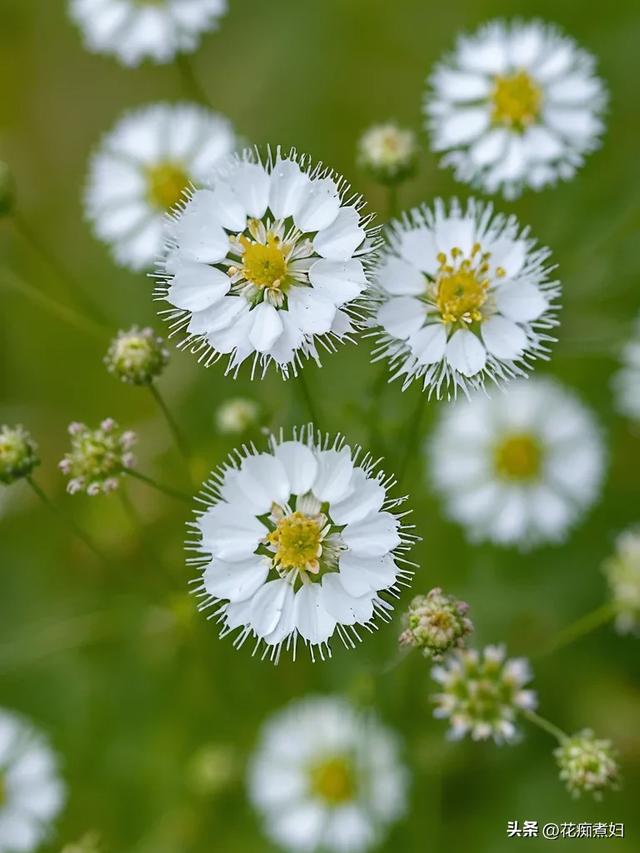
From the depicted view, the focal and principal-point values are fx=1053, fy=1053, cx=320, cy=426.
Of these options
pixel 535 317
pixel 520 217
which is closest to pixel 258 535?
pixel 535 317

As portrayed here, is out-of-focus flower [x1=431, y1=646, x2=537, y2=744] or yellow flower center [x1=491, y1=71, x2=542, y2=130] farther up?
yellow flower center [x1=491, y1=71, x2=542, y2=130]

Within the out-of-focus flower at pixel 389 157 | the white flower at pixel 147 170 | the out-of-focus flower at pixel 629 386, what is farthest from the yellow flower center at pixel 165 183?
the out-of-focus flower at pixel 629 386

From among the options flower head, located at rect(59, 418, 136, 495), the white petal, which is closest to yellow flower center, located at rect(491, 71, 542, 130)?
the white petal

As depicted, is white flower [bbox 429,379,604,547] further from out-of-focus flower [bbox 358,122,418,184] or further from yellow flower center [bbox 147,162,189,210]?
yellow flower center [bbox 147,162,189,210]

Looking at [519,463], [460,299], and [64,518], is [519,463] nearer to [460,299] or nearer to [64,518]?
[460,299]

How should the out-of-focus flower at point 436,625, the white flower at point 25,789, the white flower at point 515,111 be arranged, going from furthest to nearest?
the white flower at point 25,789 → the white flower at point 515,111 → the out-of-focus flower at point 436,625

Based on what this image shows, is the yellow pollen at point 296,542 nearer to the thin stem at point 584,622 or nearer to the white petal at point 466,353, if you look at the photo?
the white petal at point 466,353
